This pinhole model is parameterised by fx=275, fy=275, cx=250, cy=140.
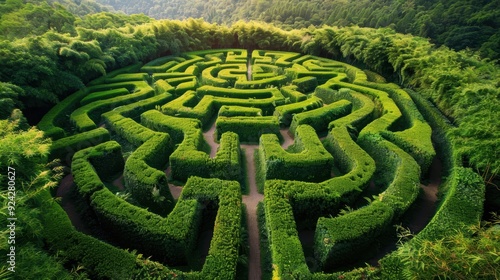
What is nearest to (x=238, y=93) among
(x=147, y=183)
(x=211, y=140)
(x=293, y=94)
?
(x=293, y=94)

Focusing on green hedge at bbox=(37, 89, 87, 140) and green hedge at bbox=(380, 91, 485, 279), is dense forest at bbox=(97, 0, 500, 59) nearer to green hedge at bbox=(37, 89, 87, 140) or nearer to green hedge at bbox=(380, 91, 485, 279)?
green hedge at bbox=(380, 91, 485, 279)

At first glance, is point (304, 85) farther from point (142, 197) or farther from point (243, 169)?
point (142, 197)

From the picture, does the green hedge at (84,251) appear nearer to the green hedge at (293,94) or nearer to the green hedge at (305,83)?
the green hedge at (293,94)

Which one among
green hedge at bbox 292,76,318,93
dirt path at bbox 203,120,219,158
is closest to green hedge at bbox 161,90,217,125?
dirt path at bbox 203,120,219,158

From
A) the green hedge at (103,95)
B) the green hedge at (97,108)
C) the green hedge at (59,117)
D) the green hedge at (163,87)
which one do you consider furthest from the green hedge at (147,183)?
the green hedge at (163,87)

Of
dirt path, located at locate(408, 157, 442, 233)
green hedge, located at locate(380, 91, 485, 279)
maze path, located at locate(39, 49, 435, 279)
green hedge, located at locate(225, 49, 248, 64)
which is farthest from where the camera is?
green hedge, located at locate(225, 49, 248, 64)
